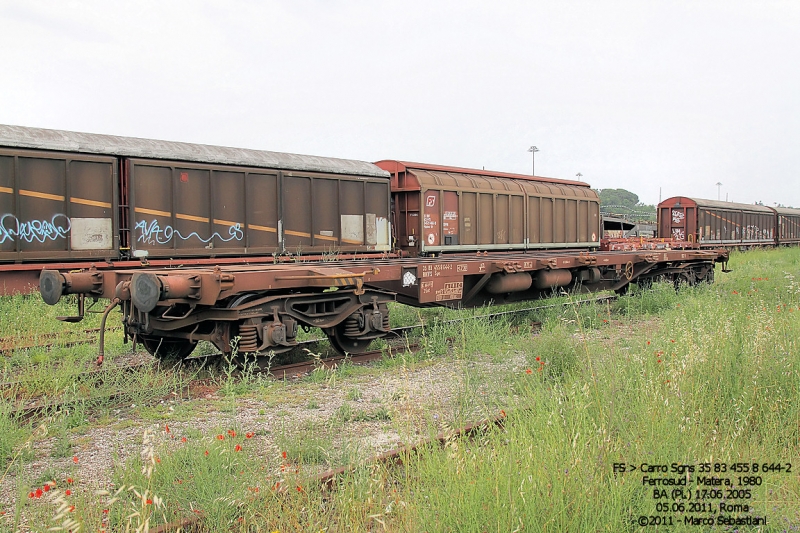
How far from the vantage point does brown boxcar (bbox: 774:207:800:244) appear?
136ft

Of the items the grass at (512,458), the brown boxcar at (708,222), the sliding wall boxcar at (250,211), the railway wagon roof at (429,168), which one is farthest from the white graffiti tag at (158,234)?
the brown boxcar at (708,222)

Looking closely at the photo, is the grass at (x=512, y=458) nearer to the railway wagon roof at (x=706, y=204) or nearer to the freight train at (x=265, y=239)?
the freight train at (x=265, y=239)

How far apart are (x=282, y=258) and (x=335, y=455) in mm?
7675

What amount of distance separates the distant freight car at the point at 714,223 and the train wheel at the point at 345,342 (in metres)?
23.9

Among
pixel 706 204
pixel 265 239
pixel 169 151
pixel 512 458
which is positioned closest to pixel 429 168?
pixel 265 239

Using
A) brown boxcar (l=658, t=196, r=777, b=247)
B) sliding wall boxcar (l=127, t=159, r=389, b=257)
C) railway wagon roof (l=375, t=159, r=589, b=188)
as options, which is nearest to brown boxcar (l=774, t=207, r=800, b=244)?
brown boxcar (l=658, t=196, r=777, b=247)

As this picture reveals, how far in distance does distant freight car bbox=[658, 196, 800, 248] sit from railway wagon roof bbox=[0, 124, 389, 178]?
70.4 feet

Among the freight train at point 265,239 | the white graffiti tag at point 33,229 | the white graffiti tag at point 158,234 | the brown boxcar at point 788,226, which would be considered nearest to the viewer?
the freight train at point 265,239

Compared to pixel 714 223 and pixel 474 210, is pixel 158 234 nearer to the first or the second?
pixel 474 210

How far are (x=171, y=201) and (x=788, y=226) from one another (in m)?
45.9

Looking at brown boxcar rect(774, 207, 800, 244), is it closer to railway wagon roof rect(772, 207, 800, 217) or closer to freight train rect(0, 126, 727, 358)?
railway wagon roof rect(772, 207, 800, 217)

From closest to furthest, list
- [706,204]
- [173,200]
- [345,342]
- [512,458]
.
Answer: [512,458] → [345,342] → [173,200] → [706,204]

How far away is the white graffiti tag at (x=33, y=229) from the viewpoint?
9789 millimetres

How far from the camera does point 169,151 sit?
11000 millimetres
